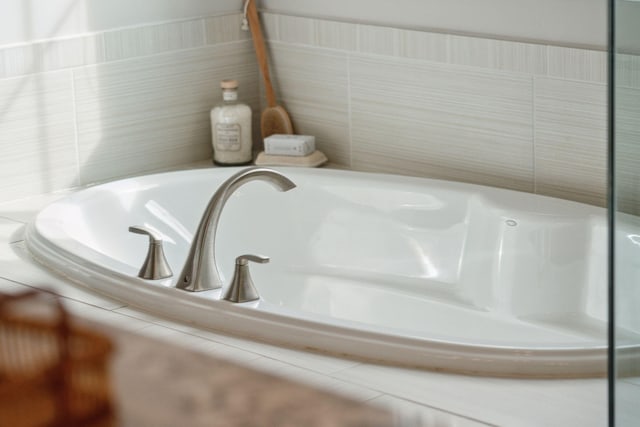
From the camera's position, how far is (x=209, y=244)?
7.14 ft

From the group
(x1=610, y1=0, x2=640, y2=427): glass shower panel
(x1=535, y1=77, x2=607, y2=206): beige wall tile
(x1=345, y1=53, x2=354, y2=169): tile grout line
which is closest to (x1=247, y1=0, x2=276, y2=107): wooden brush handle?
(x1=345, y1=53, x2=354, y2=169): tile grout line

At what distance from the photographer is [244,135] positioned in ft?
10.7

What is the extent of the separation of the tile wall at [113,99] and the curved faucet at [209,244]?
1.02 metres

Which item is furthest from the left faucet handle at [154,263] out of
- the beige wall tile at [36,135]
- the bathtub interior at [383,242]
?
the beige wall tile at [36,135]

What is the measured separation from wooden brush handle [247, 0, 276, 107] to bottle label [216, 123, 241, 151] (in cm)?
18

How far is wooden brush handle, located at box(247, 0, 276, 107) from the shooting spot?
3.34 m

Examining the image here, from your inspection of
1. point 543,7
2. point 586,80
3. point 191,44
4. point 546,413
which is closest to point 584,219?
point 586,80

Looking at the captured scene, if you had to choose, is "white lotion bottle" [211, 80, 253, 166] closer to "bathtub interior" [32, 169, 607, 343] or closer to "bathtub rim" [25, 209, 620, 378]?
"bathtub interior" [32, 169, 607, 343]

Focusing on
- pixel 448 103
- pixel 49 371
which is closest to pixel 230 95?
pixel 448 103

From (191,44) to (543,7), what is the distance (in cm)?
112

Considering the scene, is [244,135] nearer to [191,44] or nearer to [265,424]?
[191,44]

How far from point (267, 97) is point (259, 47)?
152 millimetres

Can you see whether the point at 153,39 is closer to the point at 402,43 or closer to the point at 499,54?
the point at 402,43

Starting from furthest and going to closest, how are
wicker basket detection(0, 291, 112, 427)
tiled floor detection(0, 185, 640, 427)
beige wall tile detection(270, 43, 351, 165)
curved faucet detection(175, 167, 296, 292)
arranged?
1. beige wall tile detection(270, 43, 351, 165)
2. curved faucet detection(175, 167, 296, 292)
3. tiled floor detection(0, 185, 640, 427)
4. wicker basket detection(0, 291, 112, 427)
